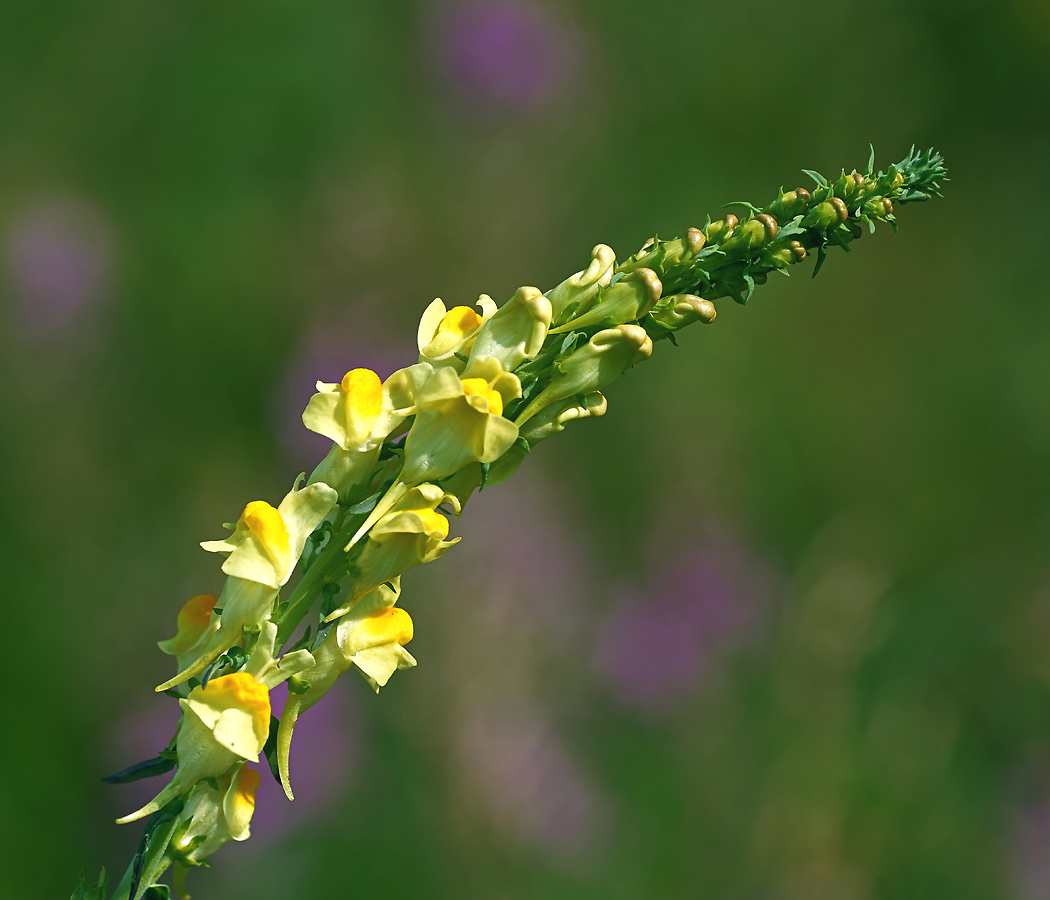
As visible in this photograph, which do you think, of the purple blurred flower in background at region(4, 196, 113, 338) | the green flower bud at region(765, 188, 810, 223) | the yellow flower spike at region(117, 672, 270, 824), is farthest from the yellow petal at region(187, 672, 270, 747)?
the purple blurred flower in background at region(4, 196, 113, 338)

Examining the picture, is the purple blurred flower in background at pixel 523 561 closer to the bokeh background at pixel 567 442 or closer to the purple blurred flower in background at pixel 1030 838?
the bokeh background at pixel 567 442

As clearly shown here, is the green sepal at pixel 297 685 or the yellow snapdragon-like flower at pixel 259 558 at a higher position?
the yellow snapdragon-like flower at pixel 259 558

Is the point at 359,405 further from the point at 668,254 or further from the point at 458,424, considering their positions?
the point at 668,254

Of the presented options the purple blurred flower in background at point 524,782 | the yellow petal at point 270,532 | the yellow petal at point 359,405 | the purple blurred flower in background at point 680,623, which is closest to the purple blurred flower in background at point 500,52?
the purple blurred flower in background at point 680,623

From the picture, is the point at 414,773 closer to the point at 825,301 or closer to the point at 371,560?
the point at 371,560

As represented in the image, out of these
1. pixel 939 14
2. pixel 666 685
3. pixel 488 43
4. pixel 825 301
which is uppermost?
pixel 939 14

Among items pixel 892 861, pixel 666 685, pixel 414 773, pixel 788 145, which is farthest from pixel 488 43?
pixel 892 861
